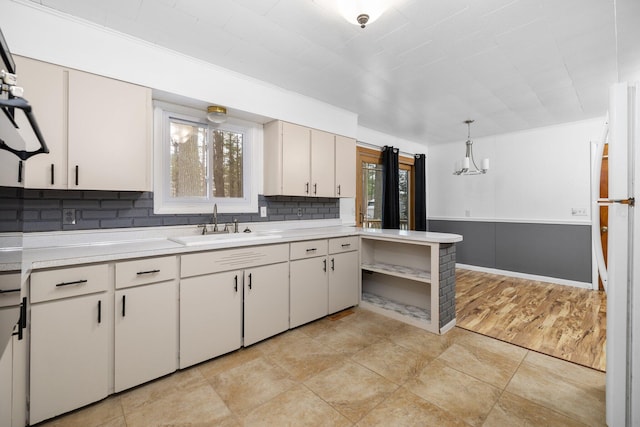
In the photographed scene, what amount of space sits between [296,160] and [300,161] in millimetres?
54

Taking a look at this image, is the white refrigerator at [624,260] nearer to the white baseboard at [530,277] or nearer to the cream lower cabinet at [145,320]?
the cream lower cabinet at [145,320]

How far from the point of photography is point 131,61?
210cm

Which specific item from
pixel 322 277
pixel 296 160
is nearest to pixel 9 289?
pixel 322 277

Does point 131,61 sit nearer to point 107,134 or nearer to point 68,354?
point 107,134

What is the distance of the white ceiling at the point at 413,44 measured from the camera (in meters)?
1.83

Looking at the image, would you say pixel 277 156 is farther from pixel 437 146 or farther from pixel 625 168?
pixel 437 146

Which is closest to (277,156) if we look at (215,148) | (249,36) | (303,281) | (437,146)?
(215,148)

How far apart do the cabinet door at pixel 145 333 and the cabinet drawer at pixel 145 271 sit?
41 mm

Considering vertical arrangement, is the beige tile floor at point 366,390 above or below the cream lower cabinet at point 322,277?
below

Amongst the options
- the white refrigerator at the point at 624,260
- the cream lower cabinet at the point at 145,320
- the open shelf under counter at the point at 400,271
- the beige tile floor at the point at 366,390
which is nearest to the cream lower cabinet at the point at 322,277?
the open shelf under counter at the point at 400,271

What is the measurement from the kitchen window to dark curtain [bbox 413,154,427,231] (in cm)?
356

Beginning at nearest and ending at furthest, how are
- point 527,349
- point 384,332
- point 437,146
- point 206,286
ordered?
point 206,286 → point 527,349 → point 384,332 → point 437,146

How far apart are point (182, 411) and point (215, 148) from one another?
2.19m

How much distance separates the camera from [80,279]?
1613mm
